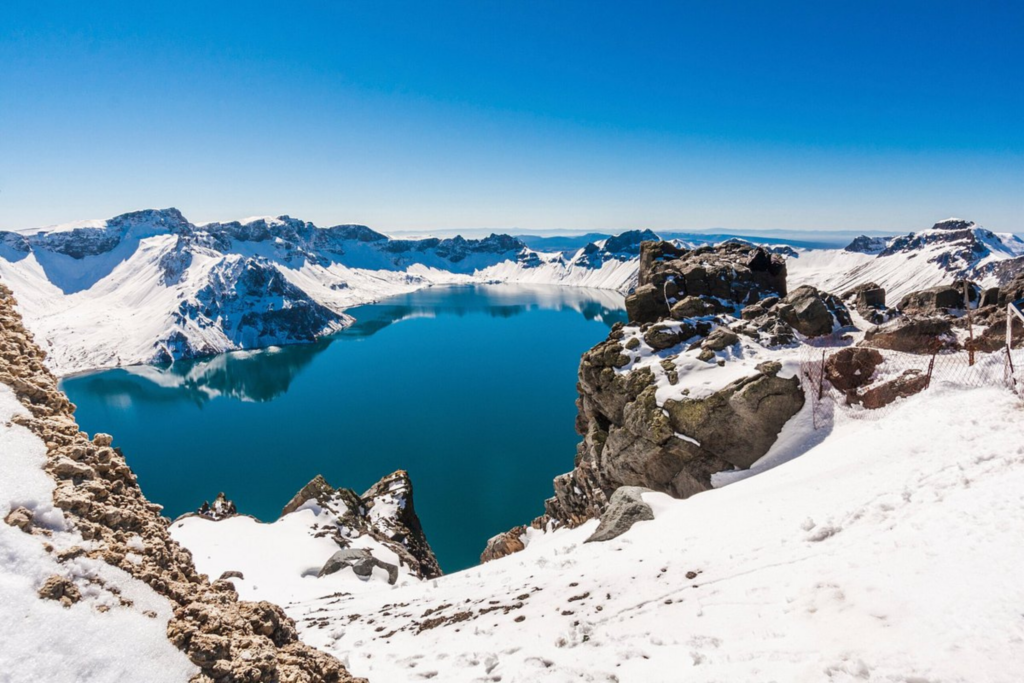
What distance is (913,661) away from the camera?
20.4 feet

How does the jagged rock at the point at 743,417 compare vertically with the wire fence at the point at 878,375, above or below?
below

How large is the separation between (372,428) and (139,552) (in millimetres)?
79187

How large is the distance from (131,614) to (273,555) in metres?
24.4

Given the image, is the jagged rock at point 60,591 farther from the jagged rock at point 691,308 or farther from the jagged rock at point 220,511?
the jagged rock at point 220,511

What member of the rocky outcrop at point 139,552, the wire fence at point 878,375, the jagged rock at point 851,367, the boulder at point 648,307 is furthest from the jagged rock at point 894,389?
the rocky outcrop at point 139,552

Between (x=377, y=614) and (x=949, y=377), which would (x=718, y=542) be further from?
(x=949, y=377)

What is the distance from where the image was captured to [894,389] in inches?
745

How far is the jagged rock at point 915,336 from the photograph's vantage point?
70.9 feet

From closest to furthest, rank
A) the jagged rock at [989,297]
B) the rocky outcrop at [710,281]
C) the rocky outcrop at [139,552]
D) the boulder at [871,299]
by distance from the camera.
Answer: the rocky outcrop at [139,552]
the jagged rock at [989,297]
the boulder at [871,299]
the rocky outcrop at [710,281]

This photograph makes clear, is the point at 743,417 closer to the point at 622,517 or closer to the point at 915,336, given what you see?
the point at 622,517

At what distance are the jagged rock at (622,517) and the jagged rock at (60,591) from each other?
1377 cm

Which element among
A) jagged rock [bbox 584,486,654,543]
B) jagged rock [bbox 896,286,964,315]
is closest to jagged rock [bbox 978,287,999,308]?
jagged rock [bbox 896,286,964,315]

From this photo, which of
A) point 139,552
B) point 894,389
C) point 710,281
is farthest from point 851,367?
point 139,552

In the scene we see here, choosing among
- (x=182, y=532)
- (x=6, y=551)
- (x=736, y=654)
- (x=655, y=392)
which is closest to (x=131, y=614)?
(x=6, y=551)
